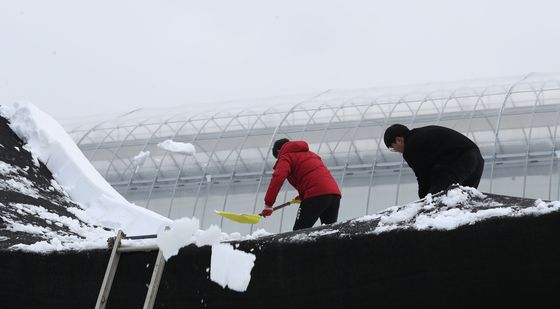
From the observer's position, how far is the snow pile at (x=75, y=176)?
544 cm

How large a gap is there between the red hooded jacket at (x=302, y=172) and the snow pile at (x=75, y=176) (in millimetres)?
734

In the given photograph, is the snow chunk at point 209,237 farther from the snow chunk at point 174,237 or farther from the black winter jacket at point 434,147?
the black winter jacket at point 434,147

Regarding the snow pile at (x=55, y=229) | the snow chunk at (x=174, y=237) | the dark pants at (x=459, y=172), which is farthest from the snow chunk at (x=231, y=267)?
the dark pants at (x=459, y=172)

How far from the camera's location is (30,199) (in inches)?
190

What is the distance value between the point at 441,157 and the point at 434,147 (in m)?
0.06

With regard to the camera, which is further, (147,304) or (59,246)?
(59,246)

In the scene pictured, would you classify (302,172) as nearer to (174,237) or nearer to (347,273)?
(174,237)

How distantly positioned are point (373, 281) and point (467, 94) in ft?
42.2

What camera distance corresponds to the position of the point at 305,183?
5492 millimetres

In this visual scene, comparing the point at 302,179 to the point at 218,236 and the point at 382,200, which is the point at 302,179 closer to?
the point at 218,236

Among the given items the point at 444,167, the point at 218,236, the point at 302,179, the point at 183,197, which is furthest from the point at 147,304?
the point at 183,197

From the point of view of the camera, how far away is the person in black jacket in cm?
427

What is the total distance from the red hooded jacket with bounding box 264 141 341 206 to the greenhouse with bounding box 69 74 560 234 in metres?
7.48

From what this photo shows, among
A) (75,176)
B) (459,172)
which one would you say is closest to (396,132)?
(459,172)
